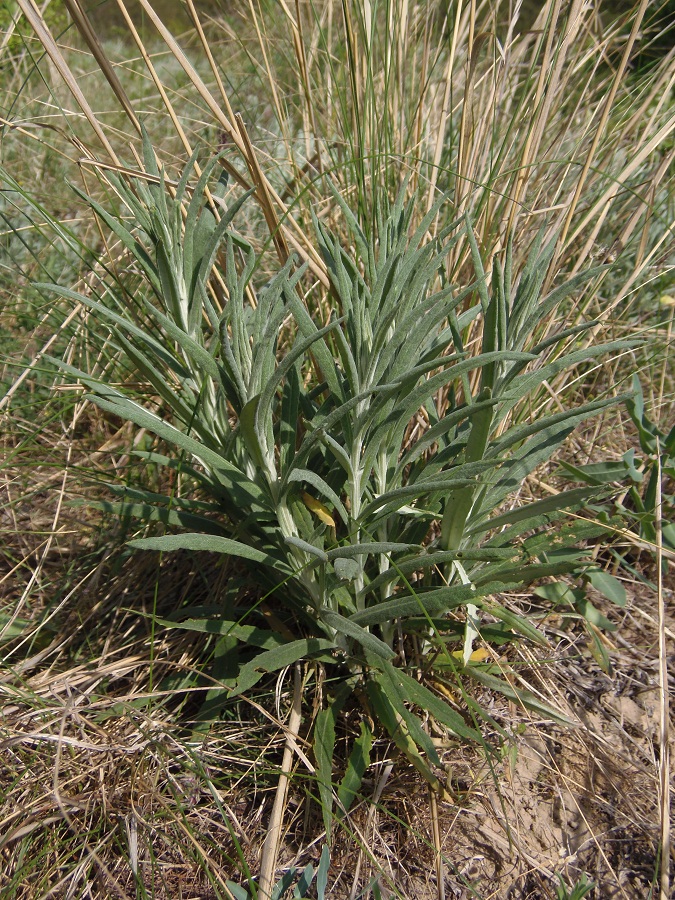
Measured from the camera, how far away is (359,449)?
46.0 inches

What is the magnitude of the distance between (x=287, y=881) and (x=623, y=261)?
1937mm

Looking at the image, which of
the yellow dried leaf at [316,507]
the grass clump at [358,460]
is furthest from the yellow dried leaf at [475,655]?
the yellow dried leaf at [316,507]

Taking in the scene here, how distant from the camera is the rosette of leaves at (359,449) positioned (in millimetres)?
1098

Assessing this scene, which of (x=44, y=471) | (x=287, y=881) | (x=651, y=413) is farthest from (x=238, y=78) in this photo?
(x=287, y=881)

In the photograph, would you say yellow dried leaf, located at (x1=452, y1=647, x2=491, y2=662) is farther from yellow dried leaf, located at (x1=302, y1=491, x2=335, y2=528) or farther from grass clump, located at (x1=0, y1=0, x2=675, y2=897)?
yellow dried leaf, located at (x1=302, y1=491, x2=335, y2=528)

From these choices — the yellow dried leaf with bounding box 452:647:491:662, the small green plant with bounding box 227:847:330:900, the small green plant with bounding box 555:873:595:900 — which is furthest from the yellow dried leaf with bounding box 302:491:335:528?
the small green plant with bounding box 555:873:595:900

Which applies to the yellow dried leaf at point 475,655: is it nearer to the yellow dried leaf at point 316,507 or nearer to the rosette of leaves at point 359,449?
the rosette of leaves at point 359,449

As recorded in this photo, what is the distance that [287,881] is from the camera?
3.66 feet

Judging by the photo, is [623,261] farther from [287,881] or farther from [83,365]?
[287,881]

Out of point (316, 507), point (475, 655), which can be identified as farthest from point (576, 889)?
point (316, 507)

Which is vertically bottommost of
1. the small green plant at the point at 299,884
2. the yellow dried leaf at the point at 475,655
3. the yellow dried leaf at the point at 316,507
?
the small green plant at the point at 299,884

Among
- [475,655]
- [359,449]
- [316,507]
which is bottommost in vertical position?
[475,655]

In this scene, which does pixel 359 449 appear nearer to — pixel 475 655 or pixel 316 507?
pixel 316 507

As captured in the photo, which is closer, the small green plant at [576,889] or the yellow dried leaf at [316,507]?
the small green plant at [576,889]
